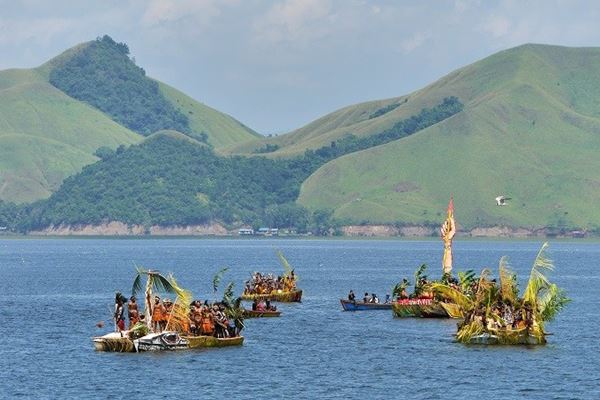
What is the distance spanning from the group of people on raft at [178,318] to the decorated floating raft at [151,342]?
0.66 metres

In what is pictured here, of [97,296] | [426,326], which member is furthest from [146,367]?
[97,296]

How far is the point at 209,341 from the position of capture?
10194cm

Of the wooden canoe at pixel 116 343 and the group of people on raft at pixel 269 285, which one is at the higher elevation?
the group of people on raft at pixel 269 285

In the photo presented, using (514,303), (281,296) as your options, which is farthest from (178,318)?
(281,296)

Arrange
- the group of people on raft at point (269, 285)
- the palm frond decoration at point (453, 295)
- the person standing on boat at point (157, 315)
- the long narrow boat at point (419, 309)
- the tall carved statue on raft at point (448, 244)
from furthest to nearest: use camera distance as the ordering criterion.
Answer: the group of people on raft at point (269, 285) < the tall carved statue on raft at point (448, 244) < the long narrow boat at point (419, 309) < the palm frond decoration at point (453, 295) < the person standing on boat at point (157, 315)

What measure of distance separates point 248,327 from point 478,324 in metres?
25.3

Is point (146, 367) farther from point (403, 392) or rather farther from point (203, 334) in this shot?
point (403, 392)

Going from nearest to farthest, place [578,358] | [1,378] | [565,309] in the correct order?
1. [1,378]
2. [578,358]
3. [565,309]

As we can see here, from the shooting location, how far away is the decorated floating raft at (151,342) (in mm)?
98188

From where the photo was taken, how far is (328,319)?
134 m

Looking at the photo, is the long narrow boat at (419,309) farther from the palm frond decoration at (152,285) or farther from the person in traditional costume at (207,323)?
the palm frond decoration at (152,285)

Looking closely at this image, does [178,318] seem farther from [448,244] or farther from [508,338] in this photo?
[448,244]

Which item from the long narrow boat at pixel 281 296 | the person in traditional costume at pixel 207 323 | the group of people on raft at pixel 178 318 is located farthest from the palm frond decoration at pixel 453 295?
the long narrow boat at pixel 281 296

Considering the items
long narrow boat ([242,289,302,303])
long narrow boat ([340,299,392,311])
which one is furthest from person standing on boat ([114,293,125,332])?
long narrow boat ([242,289,302,303])
